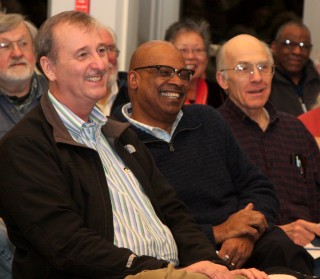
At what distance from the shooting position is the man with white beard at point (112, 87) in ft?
16.6

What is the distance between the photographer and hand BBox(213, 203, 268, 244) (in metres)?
3.49

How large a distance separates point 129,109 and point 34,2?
10.6ft

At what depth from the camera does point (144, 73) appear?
378cm

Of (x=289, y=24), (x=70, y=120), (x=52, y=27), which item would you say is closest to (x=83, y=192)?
(x=70, y=120)

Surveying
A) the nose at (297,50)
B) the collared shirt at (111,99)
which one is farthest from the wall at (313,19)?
the collared shirt at (111,99)

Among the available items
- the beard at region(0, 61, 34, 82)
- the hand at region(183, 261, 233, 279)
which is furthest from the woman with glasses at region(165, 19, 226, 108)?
the hand at region(183, 261, 233, 279)

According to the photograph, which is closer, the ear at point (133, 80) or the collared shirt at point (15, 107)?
the ear at point (133, 80)

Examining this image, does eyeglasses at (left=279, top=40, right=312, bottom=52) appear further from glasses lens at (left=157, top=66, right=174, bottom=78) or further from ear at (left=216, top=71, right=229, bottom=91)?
glasses lens at (left=157, top=66, right=174, bottom=78)

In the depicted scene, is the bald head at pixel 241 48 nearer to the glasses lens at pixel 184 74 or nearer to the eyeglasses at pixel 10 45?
the glasses lens at pixel 184 74

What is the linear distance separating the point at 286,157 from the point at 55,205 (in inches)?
64.3

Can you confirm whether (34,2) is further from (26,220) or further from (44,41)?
(26,220)

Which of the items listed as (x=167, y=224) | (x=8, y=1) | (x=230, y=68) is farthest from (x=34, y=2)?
(x=167, y=224)

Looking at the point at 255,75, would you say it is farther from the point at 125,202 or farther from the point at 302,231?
the point at 125,202

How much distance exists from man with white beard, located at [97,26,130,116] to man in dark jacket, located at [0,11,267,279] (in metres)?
1.85
